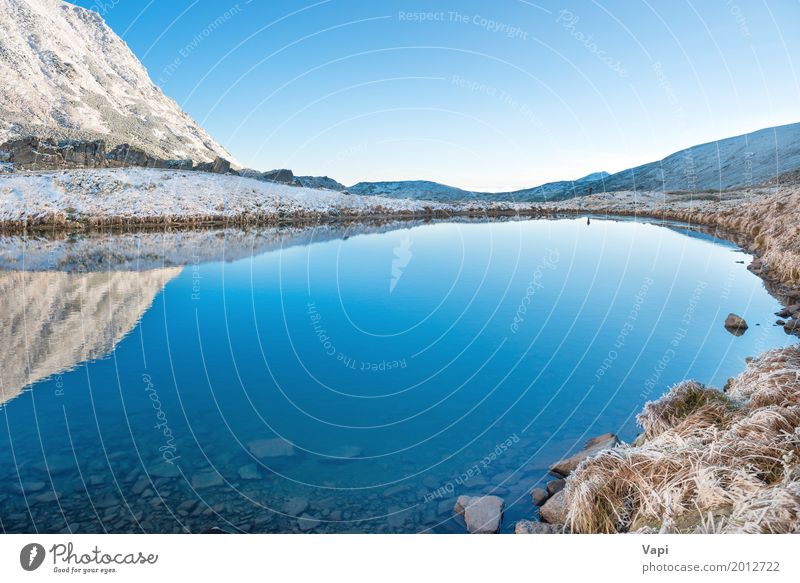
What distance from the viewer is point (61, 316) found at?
1644 centimetres

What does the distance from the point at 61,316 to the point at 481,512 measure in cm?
1678

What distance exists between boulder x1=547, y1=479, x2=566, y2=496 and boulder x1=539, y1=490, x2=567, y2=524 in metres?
0.46

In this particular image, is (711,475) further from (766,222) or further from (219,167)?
(219,167)

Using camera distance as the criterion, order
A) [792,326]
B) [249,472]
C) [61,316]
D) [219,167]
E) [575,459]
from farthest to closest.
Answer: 1. [219,167]
2. [61,316]
3. [792,326]
4. [249,472]
5. [575,459]

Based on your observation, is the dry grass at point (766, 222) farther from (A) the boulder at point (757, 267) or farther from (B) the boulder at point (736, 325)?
(B) the boulder at point (736, 325)

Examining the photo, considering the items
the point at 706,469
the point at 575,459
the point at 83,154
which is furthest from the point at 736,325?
the point at 83,154

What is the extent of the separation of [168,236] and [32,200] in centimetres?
1877

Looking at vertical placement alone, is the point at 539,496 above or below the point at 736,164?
below

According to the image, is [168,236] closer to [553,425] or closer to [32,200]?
[32,200]

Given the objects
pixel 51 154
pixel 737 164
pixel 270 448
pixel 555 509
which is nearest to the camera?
pixel 555 509

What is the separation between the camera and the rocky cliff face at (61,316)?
40.8 ft

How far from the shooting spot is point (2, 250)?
32125mm

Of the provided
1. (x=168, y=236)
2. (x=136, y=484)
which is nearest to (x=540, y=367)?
(x=136, y=484)

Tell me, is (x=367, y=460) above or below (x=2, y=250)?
below
